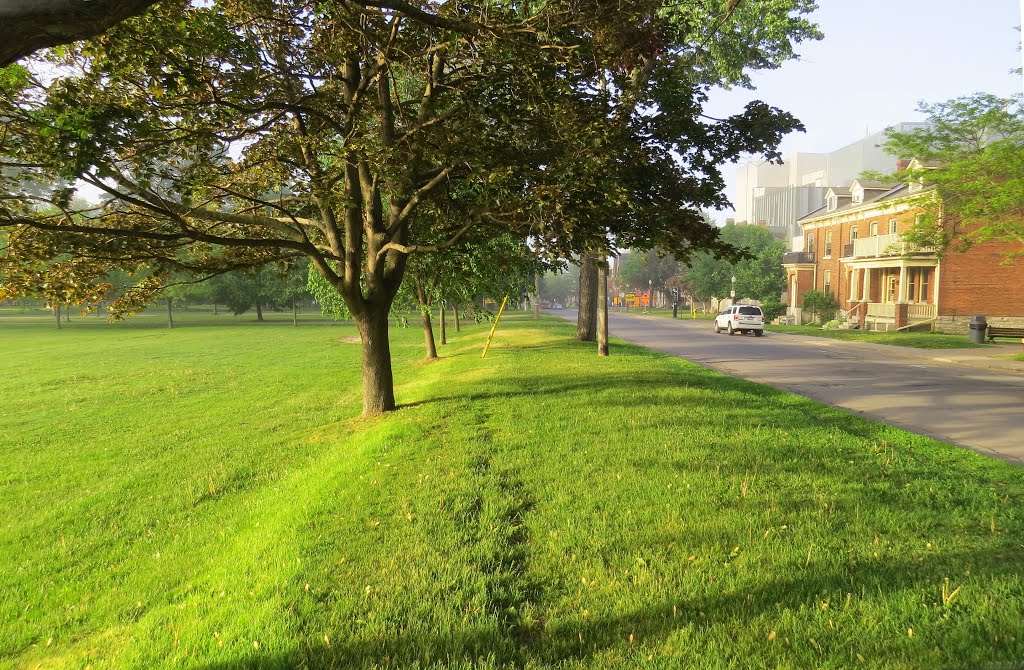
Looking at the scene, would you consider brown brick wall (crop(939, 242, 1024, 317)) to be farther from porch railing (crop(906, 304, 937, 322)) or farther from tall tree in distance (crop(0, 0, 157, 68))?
tall tree in distance (crop(0, 0, 157, 68))

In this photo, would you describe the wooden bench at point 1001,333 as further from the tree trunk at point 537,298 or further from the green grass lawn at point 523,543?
the green grass lawn at point 523,543

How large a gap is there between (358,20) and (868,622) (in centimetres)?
828

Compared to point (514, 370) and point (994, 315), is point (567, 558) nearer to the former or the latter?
point (514, 370)

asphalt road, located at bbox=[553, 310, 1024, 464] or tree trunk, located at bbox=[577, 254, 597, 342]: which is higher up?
tree trunk, located at bbox=[577, 254, 597, 342]

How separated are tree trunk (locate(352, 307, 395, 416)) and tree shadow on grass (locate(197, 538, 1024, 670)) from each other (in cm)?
787

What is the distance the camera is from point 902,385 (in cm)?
1409

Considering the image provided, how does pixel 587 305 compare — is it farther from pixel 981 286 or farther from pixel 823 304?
pixel 823 304

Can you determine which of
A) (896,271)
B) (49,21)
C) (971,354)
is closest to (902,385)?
(971,354)

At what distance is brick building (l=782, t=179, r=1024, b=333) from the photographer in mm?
35438

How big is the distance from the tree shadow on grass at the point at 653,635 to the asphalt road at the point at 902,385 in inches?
197

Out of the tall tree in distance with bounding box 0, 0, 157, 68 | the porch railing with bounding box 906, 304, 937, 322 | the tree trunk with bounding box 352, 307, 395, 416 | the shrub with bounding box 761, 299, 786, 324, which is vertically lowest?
the shrub with bounding box 761, 299, 786, 324

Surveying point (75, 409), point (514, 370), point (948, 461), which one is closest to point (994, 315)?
point (514, 370)

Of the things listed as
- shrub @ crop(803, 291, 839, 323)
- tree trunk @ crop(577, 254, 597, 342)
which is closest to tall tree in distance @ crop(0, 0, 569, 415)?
tree trunk @ crop(577, 254, 597, 342)

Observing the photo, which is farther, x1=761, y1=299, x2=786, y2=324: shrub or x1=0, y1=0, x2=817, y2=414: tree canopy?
x1=761, y1=299, x2=786, y2=324: shrub
